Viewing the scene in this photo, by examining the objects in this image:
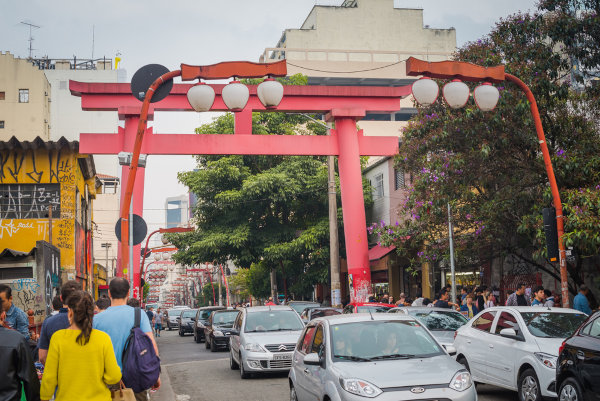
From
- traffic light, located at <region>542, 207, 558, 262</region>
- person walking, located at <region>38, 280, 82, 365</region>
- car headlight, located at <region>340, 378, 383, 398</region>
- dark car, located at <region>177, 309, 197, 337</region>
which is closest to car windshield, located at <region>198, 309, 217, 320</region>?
dark car, located at <region>177, 309, 197, 337</region>

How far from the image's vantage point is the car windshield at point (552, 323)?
1095 centimetres

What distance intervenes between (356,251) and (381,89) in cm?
576

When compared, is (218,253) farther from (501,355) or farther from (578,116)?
(501,355)

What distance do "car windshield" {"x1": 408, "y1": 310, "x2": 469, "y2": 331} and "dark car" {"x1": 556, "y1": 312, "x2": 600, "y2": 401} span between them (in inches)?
216

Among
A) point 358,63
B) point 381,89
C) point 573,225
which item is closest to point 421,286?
point 381,89

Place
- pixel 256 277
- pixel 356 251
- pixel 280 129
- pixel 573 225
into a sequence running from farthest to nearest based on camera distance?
pixel 256 277 < pixel 280 129 < pixel 356 251 < pixel 573 225

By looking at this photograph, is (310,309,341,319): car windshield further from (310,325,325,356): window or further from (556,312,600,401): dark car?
(556,312,600,401): dark car

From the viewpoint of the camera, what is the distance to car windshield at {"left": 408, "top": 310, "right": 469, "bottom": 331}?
15.0m

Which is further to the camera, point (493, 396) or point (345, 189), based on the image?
point (345, 189)

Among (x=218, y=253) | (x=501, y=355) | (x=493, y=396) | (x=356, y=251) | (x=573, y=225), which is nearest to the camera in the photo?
(x=501, y=355)

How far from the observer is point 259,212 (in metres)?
38.0

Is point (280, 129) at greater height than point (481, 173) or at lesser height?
greater

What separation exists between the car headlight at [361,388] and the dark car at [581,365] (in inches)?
102

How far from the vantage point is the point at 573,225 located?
51.5 ft
